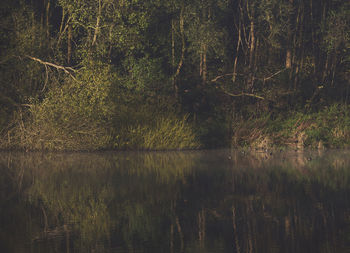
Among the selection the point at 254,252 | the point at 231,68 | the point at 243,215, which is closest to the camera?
the point at 254,252

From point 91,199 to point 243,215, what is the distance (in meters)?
3.57

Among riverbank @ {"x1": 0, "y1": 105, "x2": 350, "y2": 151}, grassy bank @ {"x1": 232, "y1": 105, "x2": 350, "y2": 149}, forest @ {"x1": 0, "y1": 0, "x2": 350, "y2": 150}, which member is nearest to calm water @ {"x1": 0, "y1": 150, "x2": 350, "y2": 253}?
riverbank @ {"x1": 0, "y1": 105, "x2": 350, "y2": 151}

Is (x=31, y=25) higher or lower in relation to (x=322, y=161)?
higher

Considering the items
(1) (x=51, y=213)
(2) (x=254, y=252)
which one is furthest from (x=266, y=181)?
(2) (x=254, y=252)

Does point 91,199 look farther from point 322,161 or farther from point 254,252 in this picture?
point 322,161

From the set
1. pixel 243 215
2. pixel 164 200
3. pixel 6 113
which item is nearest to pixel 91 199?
pixel 164 200

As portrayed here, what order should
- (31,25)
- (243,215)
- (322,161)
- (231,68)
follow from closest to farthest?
1. (243,215)
2. (322,161)
3. (31,25)
4. (231,68)

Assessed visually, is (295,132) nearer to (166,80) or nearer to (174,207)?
(166,80)

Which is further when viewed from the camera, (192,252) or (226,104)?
(226,104)

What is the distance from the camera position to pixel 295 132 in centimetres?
3306

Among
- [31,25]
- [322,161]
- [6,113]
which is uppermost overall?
[31,25]

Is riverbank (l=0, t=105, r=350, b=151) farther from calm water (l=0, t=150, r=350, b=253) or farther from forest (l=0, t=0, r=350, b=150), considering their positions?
calm water (l=0, t=150, r=350, b=253)

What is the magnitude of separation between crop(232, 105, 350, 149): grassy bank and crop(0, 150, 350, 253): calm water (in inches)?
372

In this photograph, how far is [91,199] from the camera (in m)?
13.8
